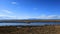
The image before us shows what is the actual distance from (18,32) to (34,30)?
67cm

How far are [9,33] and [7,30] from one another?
16 centimetres

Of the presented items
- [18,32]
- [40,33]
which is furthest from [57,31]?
[18,32]

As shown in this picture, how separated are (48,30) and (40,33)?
0.42m

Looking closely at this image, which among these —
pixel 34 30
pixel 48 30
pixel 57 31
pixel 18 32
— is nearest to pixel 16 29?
pixel 18 32

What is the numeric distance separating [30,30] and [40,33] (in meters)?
0.43

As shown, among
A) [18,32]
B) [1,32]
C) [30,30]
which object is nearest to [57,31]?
[30,30]

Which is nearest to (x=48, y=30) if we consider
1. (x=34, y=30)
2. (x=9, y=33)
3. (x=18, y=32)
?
(x=34, y=30)

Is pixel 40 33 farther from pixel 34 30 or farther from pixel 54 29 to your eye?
pixel 54 29

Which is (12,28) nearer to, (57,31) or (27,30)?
(27,30)

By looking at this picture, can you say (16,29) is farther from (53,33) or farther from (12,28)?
(53,33)

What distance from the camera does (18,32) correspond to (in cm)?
450

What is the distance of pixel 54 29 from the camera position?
15.6 feet

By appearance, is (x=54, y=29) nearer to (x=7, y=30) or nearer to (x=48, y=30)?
(x=48, y=30)

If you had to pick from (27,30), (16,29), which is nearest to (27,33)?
(27,30)
